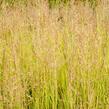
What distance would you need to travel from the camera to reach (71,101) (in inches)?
77.2

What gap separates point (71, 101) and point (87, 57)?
41 centimetres

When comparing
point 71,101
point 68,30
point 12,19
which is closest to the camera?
point 71,101

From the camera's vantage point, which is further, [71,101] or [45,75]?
[45,75]

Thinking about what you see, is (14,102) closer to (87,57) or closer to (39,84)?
(39,84)

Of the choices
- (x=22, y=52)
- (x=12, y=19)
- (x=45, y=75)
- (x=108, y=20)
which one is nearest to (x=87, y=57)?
(x=45, y=75)

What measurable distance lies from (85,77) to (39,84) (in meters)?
0.33

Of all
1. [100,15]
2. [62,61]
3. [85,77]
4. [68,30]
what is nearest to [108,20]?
[100,15]

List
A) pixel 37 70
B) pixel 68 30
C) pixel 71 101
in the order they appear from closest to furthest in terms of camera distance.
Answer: pixel 71 101, pixel 37 70, pixel 68 30

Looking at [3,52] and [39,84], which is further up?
[3,52]

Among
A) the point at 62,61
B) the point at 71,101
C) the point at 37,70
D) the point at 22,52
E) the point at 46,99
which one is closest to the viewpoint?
the point at 71,101

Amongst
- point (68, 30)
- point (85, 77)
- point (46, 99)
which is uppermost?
point (68, 30)

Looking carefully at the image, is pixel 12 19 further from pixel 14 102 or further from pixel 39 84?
pixel 14 102

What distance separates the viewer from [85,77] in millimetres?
2205

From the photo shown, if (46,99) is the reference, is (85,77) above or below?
above
